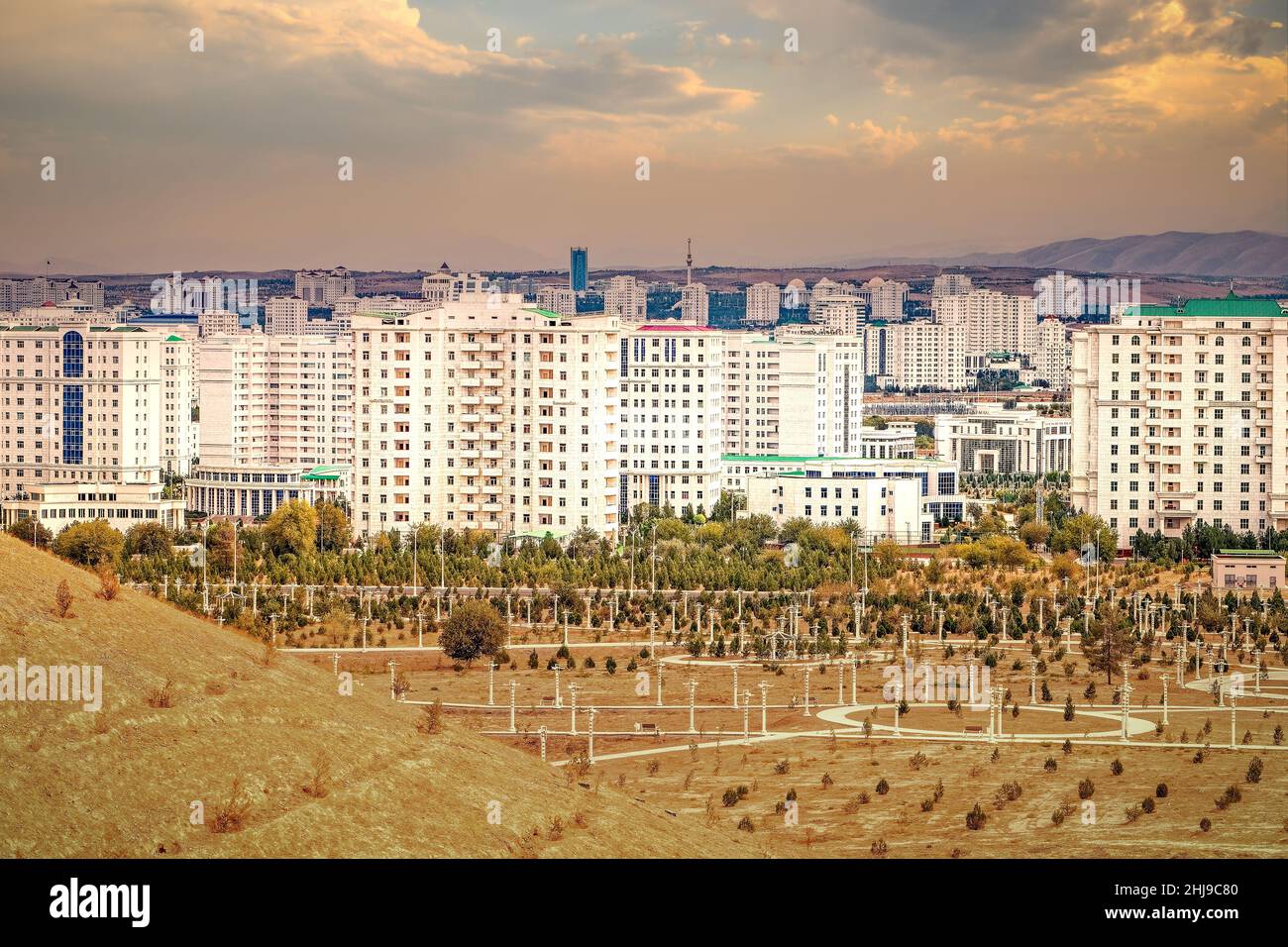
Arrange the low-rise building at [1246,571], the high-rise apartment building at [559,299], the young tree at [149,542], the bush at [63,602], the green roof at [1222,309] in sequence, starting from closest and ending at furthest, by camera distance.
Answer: the bush at [63,602] → the low-rise building at [1246,571] → the young tree at [149,542] → the green roof at [1222,309] → the high-rise apartment building at [559,299]

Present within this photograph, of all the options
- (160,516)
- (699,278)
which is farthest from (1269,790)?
(699,278)

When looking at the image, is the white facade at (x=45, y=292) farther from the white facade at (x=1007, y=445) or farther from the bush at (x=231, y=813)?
the bush at (x=231, y=813)

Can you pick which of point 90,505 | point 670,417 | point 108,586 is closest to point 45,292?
point 90,505

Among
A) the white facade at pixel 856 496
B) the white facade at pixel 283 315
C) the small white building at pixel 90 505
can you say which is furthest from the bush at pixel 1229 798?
the white facade at pixel 283 315

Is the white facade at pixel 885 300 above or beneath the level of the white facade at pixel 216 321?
above

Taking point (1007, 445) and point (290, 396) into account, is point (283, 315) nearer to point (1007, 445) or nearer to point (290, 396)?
point (290, 396)

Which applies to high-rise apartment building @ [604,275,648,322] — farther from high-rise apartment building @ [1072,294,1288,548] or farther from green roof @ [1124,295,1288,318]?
high-rise apartment building @ [1072,294,1288,548]
